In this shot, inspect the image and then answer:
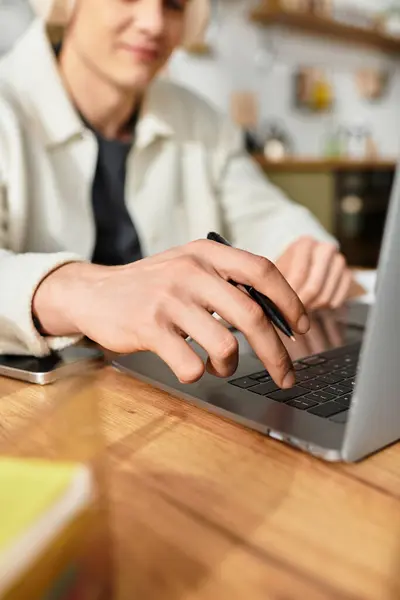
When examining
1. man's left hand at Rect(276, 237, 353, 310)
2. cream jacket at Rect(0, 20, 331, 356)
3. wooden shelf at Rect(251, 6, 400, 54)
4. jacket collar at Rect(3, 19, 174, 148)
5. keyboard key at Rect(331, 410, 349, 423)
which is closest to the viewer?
keyboard key at Rect(331, 410, 349, 423)

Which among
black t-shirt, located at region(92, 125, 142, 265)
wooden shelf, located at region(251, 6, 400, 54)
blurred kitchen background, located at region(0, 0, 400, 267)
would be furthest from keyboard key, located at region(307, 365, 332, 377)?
wooden shelf, located at region(251, 6, 400, 54)

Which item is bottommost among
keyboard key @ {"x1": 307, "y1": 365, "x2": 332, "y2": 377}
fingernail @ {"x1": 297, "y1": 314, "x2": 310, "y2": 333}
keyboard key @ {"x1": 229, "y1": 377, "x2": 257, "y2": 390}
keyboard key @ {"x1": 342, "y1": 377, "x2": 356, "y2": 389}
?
keyboard key @ {"x1": 307, "y1": 365, "x2": 332, "y2": 377}

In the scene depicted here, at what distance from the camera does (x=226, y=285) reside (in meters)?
0.30

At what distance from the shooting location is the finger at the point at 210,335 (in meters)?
0.29

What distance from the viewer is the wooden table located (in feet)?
0.58

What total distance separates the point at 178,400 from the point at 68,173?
0.39 metres

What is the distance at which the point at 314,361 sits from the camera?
37 cm

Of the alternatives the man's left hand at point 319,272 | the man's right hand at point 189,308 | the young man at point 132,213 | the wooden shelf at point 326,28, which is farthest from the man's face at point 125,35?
the wooden shelf at point 326,28

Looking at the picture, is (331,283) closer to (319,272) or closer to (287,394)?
(319,272)

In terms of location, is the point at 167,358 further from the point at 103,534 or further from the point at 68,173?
the point at 68,173

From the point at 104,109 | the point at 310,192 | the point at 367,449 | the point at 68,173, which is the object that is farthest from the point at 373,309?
the point at 310,192

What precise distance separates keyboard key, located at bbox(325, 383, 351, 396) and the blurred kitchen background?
1.41 m

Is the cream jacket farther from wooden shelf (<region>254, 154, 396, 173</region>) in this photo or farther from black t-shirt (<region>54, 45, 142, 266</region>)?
wooden shelf (<region>254, 154, 396, 173</region>)

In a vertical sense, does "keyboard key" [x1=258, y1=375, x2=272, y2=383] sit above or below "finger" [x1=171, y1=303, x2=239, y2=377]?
below
